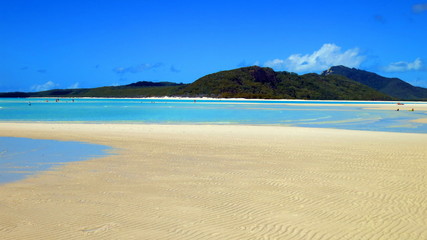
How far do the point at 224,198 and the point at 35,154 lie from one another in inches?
346

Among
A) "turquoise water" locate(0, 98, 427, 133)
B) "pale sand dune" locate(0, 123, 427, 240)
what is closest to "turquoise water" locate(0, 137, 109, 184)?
"pale sand dune" locate(0, 123, 427, 240)

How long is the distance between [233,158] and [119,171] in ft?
13.2

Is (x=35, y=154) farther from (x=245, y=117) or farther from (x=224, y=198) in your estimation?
(x=245, y=117)

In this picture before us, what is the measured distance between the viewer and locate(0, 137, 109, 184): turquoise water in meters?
11.3

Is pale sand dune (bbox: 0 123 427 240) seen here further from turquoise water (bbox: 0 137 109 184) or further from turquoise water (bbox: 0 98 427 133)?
turquoise water (bbox: 0 98 427 133)

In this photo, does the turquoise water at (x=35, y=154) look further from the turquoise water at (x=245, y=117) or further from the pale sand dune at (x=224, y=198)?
the turquoise water at (x=245, y=117)

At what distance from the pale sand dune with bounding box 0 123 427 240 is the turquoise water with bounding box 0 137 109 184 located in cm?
73

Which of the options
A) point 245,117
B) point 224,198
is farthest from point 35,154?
point 245,117

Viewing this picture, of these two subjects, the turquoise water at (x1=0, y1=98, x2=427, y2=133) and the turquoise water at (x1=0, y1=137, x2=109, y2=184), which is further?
the turquoise water at (x1=0, y1=98, x2=427, y2=133)

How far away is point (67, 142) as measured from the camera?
60.3 feet

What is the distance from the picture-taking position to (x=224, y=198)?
27.7ft

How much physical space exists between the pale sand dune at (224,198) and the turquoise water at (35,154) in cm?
73

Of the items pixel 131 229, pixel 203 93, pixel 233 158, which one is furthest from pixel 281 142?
pixel 203 93

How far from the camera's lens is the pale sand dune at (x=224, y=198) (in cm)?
649
